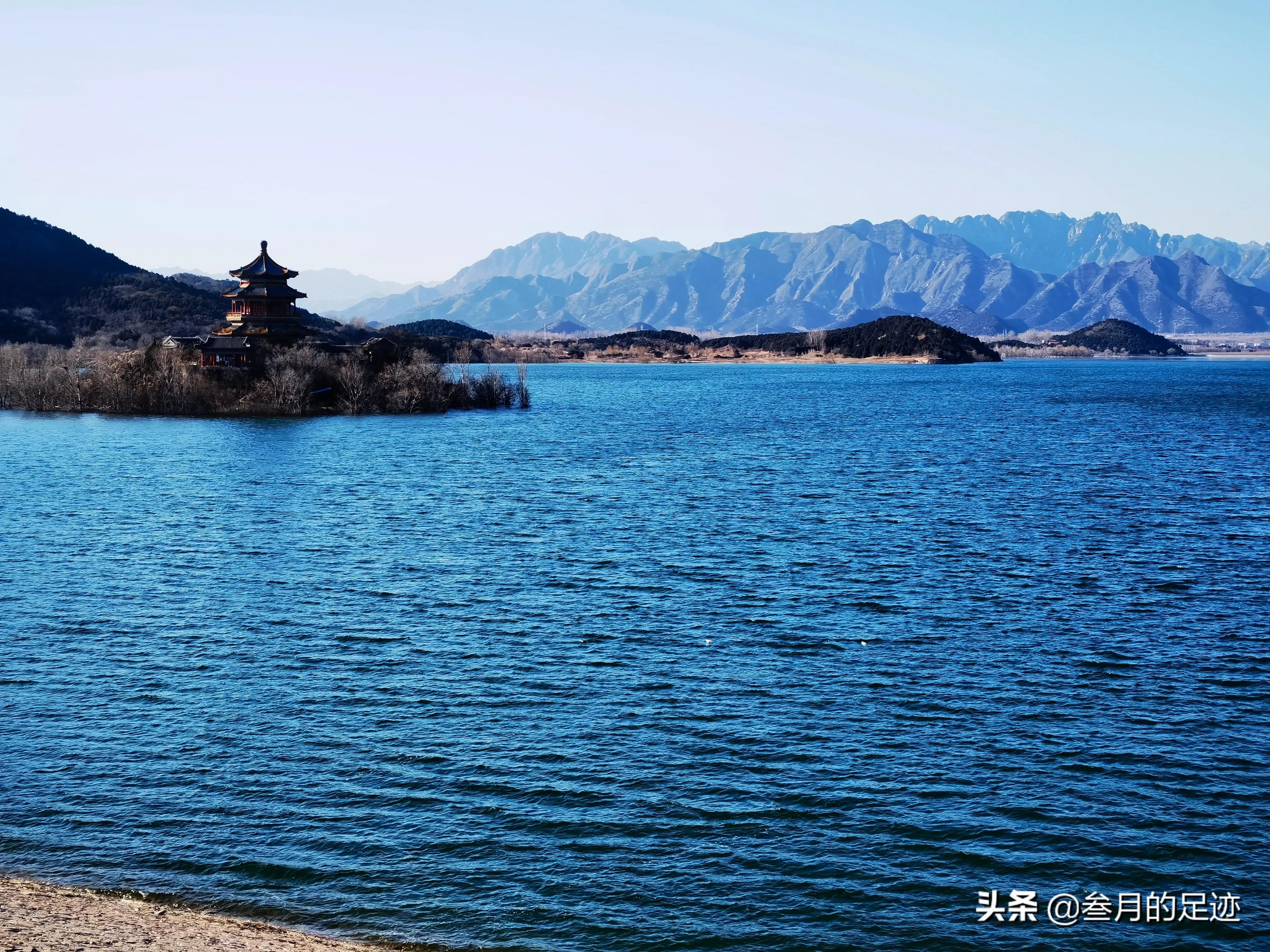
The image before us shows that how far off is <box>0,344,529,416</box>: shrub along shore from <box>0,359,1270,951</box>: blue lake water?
62234 millimetres

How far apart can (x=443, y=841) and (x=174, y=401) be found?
361ft

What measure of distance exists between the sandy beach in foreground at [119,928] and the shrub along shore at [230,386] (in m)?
104

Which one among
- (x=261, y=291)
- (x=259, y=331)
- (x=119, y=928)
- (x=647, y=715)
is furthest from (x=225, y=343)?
(x=119, y=928)

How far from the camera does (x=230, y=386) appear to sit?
394 feet

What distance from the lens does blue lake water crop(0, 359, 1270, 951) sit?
1820 centimetres

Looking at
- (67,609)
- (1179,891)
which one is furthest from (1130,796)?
(67,609)

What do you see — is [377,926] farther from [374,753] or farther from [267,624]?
[267,624]

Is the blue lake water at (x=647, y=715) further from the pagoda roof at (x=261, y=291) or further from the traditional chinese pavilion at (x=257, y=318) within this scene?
the pagoda roof at (x=261, y=291)

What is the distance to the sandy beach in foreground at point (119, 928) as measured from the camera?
1495 cm

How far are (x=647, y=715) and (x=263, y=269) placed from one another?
11325 centimetres

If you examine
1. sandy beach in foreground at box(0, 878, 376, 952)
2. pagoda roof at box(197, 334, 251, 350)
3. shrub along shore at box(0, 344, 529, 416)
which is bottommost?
sandy beach in foreground at box(0, 878, 376, 952)
